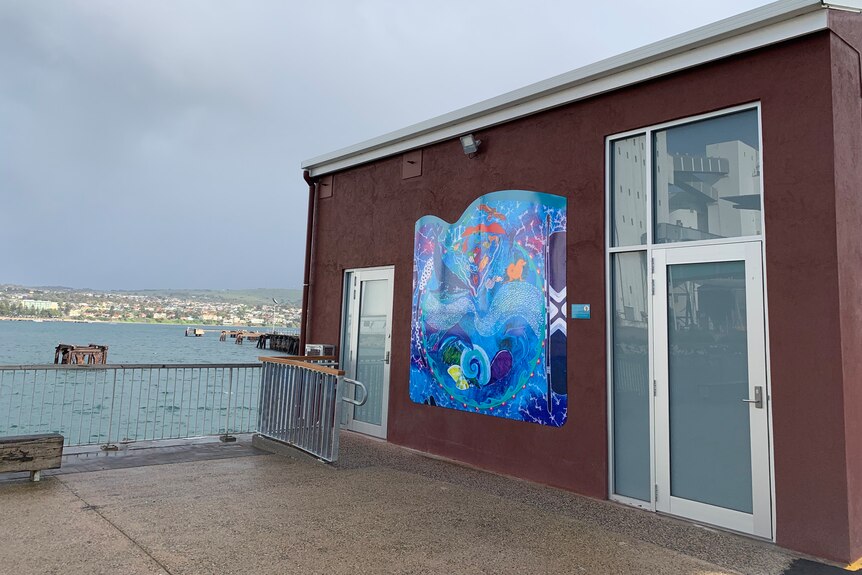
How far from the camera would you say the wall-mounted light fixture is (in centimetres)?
570

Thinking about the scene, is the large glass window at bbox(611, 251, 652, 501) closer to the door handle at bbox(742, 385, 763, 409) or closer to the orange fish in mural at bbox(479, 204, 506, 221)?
the door handle at bbox(742, 385, 763, 409)

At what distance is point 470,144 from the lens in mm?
5695

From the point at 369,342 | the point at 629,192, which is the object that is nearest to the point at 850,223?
the point at 629,192

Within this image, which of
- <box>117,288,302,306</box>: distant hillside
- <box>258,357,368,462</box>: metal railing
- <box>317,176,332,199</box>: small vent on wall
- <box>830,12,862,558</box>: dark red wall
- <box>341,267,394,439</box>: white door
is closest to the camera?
<box>830,12,862,558</box>: dark red wall

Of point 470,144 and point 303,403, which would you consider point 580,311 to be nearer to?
point 470,144

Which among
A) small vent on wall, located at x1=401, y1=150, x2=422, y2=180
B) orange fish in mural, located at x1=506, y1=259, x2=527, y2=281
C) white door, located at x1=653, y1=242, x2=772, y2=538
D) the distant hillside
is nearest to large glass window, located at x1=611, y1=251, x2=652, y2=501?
white door, located at x1=653, y1=242, x2=772, y2=538

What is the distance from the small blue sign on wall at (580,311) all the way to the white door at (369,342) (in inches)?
110

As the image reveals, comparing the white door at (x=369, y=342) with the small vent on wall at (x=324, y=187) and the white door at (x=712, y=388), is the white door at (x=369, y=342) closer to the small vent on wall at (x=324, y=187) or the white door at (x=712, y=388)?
the small vent on wall at (x=324, y=187)

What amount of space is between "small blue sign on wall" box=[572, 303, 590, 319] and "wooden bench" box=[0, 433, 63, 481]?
179 inches

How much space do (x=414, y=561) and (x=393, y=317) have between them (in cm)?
394

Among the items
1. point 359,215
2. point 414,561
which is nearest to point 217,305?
point 359,215

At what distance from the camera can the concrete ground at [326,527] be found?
2.82 meters

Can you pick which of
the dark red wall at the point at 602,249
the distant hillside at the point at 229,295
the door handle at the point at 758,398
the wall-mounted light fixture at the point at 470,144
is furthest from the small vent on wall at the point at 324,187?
the distant hillside at the point at 229,295

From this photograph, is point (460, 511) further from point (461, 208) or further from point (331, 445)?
point (461, 208)
